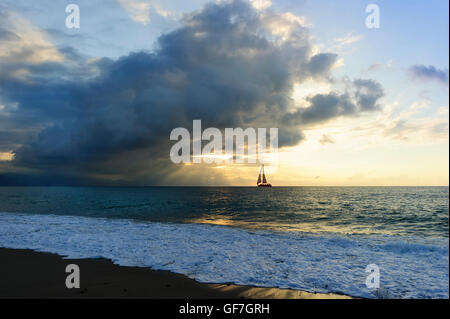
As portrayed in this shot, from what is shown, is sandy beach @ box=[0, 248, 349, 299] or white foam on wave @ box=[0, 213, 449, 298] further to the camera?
white foam on wave @ box=[0, 213, 449, 298]

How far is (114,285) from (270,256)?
25.8 ft

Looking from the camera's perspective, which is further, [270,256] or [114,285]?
[270,256]

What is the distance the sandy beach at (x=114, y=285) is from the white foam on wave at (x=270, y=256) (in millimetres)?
622

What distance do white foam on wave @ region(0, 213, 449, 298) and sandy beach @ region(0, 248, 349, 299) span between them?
24.5 inches

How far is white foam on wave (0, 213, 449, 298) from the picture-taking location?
389 inches

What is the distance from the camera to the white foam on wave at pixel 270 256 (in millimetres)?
9875

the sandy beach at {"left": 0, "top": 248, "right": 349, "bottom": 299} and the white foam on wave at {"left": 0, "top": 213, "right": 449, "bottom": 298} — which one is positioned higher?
the sandy beach at {"left": 0, "top": 248, "right": 349, "bottom": 299}

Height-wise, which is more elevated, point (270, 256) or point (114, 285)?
point (114, 285)

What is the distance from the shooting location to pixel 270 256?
13.6 m

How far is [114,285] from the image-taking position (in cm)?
915

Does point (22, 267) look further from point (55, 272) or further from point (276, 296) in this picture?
point (276, 296)

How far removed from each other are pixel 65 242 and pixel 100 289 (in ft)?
32.9
